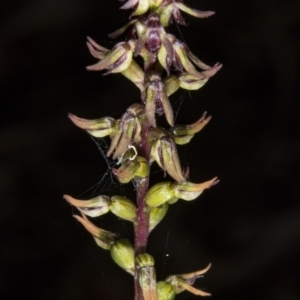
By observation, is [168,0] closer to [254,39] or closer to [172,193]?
[172,193]

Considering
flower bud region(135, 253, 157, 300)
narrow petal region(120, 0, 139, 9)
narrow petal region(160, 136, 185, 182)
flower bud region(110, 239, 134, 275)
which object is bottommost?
flower bud region(135, 253, 157, 300)

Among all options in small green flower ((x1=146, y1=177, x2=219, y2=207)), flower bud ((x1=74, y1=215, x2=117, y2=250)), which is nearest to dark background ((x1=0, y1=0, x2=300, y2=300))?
flower bud ((x1=74, y1=215, x2=117, y2=250))

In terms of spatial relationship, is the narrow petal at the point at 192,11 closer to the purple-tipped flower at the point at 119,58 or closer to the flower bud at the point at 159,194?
the purple-tipped flower at the point at 119,58

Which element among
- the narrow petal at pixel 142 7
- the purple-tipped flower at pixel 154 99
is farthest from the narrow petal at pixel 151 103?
the narrow petal at pixel 142 7

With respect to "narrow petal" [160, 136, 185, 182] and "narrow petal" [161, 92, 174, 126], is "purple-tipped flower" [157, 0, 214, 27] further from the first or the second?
"narrow petal" [160, 136, 185, 182]

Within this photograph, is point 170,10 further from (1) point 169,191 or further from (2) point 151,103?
(1) point 169,191

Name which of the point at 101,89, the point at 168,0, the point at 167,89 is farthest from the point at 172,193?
the point at 101,89

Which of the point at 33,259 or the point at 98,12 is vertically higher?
the point at 98,12
